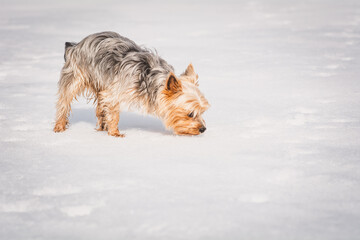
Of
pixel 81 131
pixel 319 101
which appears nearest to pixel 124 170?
pixel 81 131

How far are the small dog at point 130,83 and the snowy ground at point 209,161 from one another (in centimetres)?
23

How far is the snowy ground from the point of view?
122 inches

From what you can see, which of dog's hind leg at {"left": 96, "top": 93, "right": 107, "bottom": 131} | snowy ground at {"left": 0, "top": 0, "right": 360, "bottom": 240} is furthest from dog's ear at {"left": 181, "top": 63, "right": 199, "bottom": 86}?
dog's hind leg at {"left": 96, "top": 93, "right": 107, "bottom": 131}

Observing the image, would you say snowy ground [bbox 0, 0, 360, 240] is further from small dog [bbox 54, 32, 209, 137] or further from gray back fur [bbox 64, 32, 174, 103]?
gray back fur [bbox 64, 32, 174, 103]

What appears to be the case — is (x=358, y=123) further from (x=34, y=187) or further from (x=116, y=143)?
(x=34, y=187)

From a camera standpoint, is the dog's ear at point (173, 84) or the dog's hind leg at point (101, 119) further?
the dog's hind leg at point (101, 119)

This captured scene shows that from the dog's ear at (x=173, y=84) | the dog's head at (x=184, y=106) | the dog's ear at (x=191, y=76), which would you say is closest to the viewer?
the dog's ear at (x=173, y=84)

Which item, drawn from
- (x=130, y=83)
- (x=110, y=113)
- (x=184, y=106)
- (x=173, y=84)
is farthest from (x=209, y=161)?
(x=110, y=113)

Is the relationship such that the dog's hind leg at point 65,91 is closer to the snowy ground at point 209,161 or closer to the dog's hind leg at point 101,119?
Answer: the snowy ground at point 209,161

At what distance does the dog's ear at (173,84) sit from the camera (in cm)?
476

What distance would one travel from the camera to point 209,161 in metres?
4.32

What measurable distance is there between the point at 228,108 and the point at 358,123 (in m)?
1.71

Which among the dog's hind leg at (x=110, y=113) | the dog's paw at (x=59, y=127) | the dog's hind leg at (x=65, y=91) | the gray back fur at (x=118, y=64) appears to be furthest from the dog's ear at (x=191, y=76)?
the dog's paw at (x=59, y=127)

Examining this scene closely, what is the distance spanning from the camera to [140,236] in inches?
116
